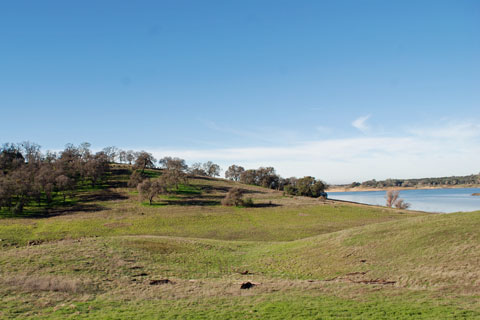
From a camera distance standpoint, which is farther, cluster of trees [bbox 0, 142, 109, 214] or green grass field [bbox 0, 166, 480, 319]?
cluster of trees [bbox 0, 142, 109, 214]

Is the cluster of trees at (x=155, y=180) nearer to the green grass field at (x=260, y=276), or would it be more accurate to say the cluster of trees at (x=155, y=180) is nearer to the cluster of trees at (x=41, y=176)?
the cluster of trees at (x=41, y=176)

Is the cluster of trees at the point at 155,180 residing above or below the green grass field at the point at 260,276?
above

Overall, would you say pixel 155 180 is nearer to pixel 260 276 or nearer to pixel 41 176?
pixel 41 176

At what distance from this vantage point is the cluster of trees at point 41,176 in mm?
73938

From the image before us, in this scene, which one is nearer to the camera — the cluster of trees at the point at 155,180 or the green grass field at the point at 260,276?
the green grass field at the point at 260,276

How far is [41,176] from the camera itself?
8662cm

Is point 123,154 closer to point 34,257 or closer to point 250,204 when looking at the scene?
point 250,204

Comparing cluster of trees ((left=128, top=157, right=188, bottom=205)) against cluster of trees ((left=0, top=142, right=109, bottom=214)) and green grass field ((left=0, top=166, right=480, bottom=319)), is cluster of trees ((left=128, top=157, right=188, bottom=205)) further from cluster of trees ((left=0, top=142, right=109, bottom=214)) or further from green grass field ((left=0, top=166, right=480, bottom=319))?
green grass field ((left=0, top=166, right=480, bottom=319))

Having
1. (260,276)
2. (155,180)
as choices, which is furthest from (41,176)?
(260,276)

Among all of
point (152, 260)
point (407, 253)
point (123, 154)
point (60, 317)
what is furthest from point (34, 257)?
point (123, 154)

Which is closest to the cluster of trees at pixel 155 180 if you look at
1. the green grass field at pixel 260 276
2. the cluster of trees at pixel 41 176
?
the cluster of trees at pixel 41 176

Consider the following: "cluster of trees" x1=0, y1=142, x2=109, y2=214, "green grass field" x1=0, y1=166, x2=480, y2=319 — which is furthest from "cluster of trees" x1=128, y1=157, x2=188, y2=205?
"green grass field" x1=0, y1=166, x2=480, y2=319

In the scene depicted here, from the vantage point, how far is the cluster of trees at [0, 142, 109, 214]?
243 ft

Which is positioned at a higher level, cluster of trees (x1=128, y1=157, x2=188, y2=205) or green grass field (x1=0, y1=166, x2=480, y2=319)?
cluster of trees (x1=128, y1=157, x2=188, y2=205)
